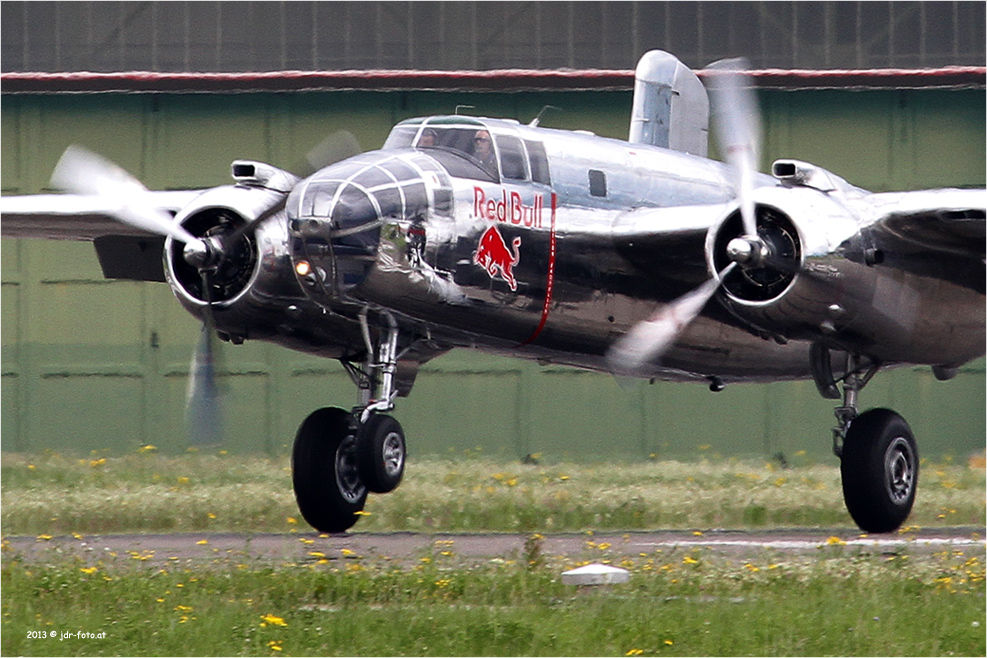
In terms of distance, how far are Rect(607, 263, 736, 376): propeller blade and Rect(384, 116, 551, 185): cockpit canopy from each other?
168 centimetres

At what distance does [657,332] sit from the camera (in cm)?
1429

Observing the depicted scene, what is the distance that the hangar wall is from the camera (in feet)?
73.2

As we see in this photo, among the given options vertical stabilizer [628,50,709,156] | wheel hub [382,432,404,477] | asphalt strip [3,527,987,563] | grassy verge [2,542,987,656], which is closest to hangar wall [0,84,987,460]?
vertical stabilizer [628,50,709,156]

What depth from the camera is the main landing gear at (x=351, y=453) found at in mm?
13523

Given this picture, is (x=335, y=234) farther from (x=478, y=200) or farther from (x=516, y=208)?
(x=516, y=208)

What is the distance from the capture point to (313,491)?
47.6ft

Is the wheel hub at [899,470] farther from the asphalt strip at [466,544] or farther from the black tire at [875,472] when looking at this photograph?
the asphalt strip at [466,544]

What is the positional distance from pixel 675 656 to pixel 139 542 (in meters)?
7.25

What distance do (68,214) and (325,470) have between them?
3.96m

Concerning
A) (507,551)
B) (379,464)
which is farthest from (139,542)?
(507,551)

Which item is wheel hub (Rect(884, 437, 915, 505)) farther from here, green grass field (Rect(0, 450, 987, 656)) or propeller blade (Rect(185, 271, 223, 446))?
propeller blade (Rect(185, 271, 223, 446))

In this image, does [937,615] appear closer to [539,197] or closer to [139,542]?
[539,197]

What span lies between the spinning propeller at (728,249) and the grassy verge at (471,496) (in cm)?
225

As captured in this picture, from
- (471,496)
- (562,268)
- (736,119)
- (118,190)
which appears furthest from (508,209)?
(471,496)
